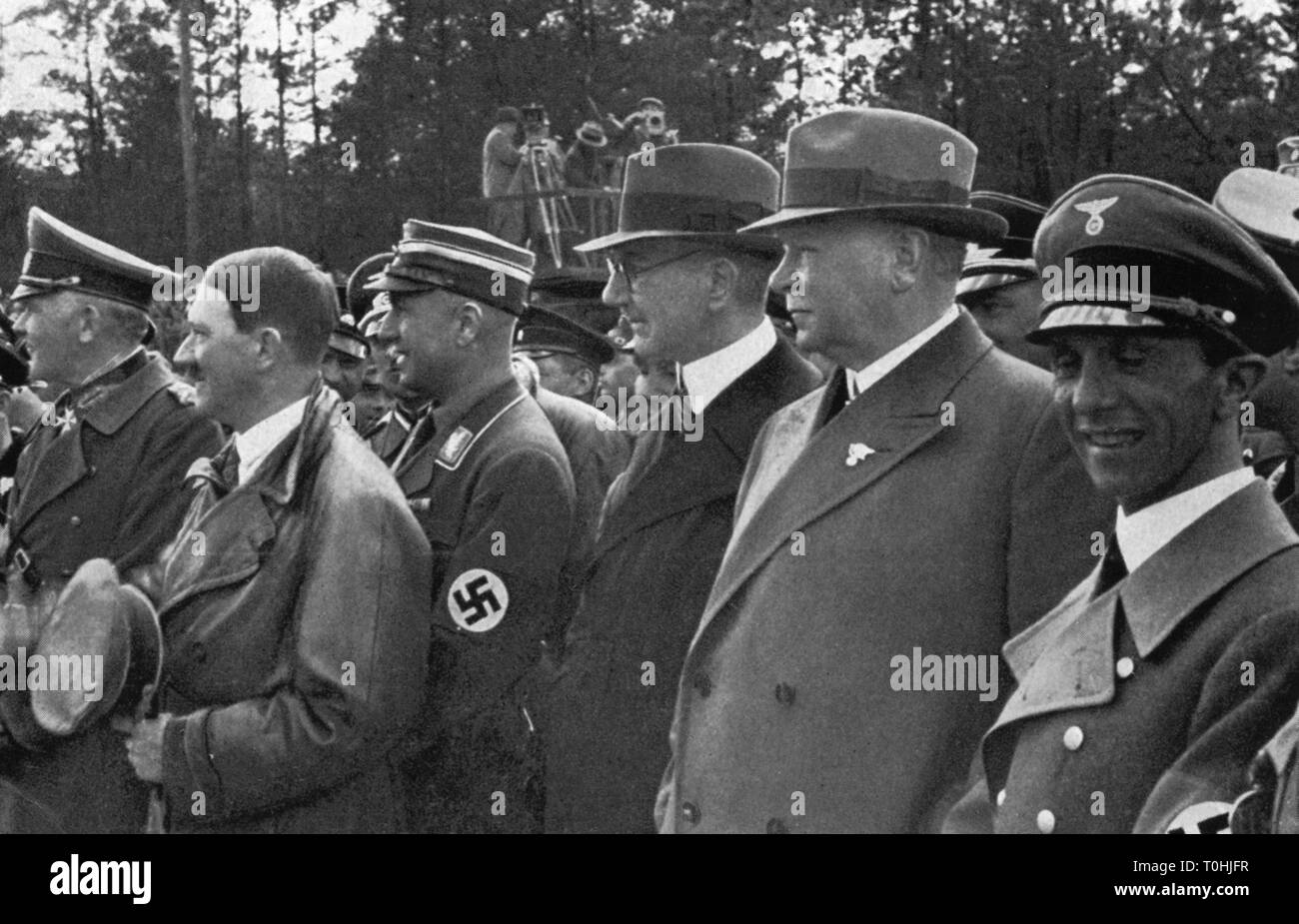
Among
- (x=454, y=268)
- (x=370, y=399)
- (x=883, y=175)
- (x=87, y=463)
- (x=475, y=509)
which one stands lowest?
(x=475, y=509)

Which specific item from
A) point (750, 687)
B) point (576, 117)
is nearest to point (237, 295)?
point (750, 687)

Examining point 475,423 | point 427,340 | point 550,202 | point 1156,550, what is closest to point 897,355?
point 1156,550

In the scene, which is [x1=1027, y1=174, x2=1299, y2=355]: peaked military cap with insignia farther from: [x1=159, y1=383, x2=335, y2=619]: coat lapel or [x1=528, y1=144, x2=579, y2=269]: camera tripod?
[x1=528, y1=144, x2=579, y2=269]: camera tripod

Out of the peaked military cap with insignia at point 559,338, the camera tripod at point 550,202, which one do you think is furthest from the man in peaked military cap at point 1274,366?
the camera tripod at point 550,202

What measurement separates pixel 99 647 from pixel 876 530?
2.09 m

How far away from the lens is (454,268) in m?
5.19

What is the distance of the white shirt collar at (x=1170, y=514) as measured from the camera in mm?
2850

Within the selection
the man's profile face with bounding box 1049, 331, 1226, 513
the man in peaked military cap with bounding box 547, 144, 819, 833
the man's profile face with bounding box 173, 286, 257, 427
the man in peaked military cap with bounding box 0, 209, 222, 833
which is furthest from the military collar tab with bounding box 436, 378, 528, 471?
the man's profile face with bounding box 1049, 331, 1226, 513

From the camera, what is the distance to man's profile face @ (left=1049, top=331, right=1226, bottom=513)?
2.87 meters

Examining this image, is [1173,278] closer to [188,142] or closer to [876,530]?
[876,530]

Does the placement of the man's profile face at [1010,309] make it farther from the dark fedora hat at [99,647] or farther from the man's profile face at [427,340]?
the dark fedora hat at [99,647]

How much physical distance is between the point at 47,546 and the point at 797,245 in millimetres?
3047

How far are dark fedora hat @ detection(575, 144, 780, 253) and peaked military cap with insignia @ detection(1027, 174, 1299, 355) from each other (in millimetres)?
1783
